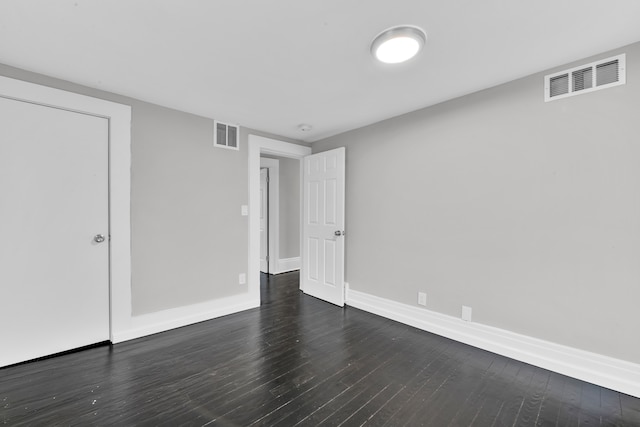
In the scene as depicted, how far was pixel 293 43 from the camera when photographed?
67.9 inches

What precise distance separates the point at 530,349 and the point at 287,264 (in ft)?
13.1

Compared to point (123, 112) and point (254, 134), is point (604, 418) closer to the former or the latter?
point (254, 134)

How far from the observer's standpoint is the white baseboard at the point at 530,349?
5.84 feet

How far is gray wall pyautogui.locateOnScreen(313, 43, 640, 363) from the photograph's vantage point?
1.80 meters

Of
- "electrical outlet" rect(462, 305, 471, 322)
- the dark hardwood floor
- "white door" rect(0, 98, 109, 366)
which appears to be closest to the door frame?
the dark hardwood floor

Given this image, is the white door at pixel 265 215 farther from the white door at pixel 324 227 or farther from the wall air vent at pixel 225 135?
the wall air vent at pixel 225 135

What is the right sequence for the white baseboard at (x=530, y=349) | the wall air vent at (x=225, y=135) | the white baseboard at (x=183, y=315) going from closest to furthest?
the white baseboard at (x=530, y=349)
the white baseboard at (x=183, y=315)
the wall air vent at (x=225, y=135)

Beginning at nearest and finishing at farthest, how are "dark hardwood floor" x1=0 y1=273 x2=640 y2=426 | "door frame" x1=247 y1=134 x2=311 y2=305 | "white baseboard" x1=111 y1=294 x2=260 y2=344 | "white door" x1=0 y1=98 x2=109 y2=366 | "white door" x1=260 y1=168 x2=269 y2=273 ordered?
"dark hardwood floor" x1=0 y1=273 x2=640 y2=426
"white door" x1=0 y1=98 x2=109 y2=366
"white baseboard" x1=111 y1=294 x2=260 y2=344
"door frame" x1=247 y1=134 x2=311 y2=305
"white door" x1=260 y1=168 x2=269 y2=273

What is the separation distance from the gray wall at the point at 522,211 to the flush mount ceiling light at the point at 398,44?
1075mm

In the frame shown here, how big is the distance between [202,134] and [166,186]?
0.73m

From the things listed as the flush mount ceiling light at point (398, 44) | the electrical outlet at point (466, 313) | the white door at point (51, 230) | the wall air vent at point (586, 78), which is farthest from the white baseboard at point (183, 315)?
the wall air vent at point (586, 78)

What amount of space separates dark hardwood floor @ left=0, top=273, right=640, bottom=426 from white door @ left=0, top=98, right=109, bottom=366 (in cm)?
23

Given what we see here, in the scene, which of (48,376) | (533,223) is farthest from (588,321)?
(48,376)

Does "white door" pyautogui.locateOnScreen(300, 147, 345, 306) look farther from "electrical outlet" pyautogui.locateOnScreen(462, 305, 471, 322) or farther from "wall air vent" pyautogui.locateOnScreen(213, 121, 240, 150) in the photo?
"electrical outlet" pyautogui.locateOnScreen(462, 305, 471, 322)
